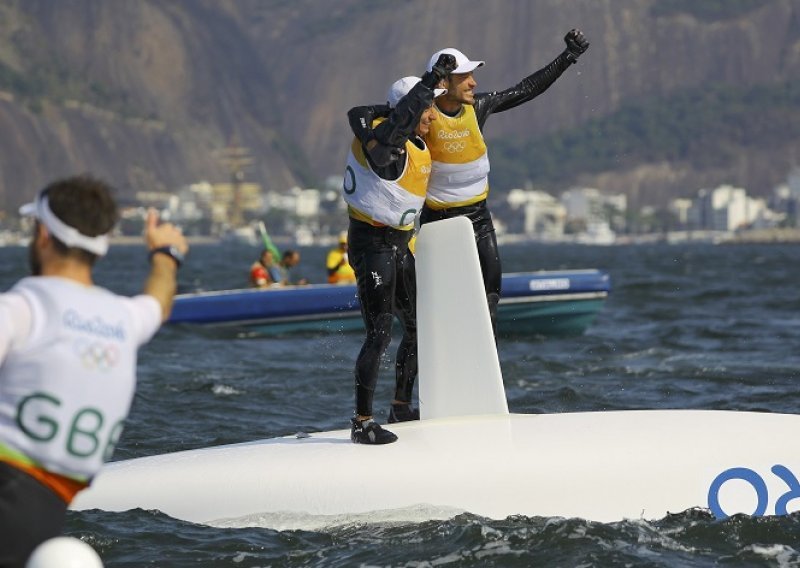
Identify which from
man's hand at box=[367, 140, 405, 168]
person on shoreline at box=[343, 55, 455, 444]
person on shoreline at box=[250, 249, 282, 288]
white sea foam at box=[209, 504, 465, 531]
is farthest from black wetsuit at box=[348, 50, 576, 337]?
person on shoreline at box=[250, 249, 282, 288]

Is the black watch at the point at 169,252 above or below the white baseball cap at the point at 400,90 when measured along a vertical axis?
below

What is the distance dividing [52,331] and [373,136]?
3320mm

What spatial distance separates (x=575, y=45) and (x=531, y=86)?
0.43 metres

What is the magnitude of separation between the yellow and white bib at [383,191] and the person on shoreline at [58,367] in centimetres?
321

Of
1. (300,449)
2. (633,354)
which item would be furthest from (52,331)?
(633,354)

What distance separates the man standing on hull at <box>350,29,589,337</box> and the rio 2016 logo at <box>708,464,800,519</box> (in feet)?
5.86

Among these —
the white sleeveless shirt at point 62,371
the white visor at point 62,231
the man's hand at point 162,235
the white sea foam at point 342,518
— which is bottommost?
the white sea foam at point 342,518

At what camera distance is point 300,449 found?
693 centimetres

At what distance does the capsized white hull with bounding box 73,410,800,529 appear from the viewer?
648 cm

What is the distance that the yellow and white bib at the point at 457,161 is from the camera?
303 inches

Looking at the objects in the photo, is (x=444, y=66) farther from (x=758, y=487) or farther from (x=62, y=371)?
(x=62, y=371)

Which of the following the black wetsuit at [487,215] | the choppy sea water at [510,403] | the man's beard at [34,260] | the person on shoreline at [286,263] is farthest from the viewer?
the person on shoreline at [286,263]

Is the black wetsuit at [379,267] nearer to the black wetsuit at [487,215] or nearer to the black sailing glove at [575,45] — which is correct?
the black wetsuit at [487,215]

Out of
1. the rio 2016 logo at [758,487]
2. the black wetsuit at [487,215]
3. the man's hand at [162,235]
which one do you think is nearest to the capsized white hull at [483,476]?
the rio 2016 logo at [758,487]
